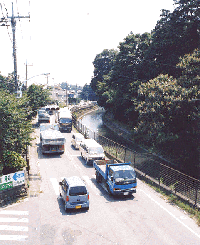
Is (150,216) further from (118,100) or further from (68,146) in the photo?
(118,100)

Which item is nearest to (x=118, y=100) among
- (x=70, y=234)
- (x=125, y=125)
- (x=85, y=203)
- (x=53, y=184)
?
(x=125, y=125)

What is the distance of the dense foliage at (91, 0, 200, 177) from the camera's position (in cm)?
2340

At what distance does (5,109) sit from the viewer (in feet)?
60.7

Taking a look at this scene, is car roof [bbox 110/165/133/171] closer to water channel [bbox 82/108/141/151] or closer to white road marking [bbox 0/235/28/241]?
white road marking [bbox 0/235/28/241]

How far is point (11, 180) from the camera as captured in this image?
54.6 feet

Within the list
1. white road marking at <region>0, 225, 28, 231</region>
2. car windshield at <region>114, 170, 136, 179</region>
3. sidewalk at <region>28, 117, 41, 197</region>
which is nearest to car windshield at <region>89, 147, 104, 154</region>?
sidewalk at <region>28, 117, 41, 197</region>

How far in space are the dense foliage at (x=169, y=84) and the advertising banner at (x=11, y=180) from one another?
42.4ft

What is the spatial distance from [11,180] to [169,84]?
16.7m

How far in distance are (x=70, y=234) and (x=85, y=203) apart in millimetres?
2764

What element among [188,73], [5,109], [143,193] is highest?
[188,73]

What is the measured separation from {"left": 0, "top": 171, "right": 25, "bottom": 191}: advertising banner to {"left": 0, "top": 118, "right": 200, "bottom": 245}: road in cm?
138

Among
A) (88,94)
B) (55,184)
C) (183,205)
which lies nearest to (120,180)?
(183,205)

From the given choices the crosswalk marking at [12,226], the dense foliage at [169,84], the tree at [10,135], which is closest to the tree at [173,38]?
the dense foliage at [169,84]

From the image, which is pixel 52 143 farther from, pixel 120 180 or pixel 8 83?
pixel 8 83
